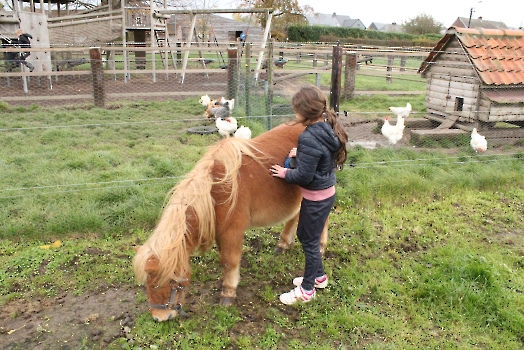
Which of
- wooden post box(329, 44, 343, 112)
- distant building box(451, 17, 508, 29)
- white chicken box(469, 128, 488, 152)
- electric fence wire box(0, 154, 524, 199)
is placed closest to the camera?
electric fence wire box(0, 154, 524, 199)

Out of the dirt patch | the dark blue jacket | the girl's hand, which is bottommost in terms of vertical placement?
the dirt patch

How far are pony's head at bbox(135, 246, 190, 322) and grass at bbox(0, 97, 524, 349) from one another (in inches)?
10.6

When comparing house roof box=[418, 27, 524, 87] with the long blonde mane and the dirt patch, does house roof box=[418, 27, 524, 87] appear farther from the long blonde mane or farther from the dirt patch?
the dirt patch

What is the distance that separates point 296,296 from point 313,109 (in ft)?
4.88

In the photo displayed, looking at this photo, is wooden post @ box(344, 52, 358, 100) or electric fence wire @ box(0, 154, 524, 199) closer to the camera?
electric fence wire @ box(0, 154, 524, 199)

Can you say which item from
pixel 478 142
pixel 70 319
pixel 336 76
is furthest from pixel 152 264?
pixel 478 142

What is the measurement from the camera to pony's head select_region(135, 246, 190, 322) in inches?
99.9

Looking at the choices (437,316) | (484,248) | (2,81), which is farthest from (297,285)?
(2,81)

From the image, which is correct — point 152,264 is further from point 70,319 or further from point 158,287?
point 70,319

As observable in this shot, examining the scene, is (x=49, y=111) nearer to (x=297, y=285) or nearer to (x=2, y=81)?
(x=2, y=81)

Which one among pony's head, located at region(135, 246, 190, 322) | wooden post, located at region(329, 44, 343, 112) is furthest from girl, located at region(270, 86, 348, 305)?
wooden post, located at region(329, 44, 343, 112)

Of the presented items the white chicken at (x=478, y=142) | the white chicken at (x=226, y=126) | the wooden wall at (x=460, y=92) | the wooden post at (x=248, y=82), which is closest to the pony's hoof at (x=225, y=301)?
the white chicken at (x=226, y=126)

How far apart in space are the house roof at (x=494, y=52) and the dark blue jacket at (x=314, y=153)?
4.98 meters

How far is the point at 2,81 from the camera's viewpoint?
12.6 m
